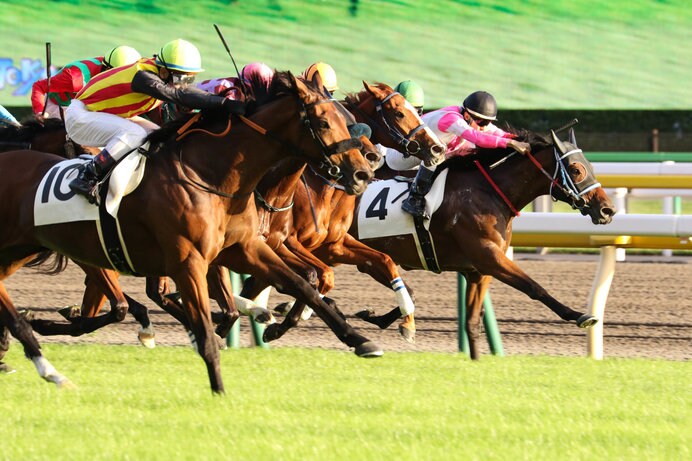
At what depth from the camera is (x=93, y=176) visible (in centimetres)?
611

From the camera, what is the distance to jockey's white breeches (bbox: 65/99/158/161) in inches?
242

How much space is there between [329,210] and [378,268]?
531 mm

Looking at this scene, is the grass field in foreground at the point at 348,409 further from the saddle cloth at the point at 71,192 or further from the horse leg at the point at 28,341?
the saddle cloth at the point at 71,192

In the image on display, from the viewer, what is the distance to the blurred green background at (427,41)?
60.7ft

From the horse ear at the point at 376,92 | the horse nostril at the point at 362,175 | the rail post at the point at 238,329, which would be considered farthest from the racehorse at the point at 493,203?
the horse nostril at the point at 362,175

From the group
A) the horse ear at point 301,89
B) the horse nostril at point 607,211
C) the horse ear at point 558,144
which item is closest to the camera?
the horse ear at point 301,89

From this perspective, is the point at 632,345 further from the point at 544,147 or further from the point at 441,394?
the point at 441,394

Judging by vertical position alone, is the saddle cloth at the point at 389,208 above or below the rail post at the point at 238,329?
above

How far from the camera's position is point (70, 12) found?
19422 mm

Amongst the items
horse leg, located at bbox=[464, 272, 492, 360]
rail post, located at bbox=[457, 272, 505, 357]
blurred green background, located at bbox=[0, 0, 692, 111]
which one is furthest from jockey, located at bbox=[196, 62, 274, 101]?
blurred green background, located at bbox=[0, 0, 692, 111]

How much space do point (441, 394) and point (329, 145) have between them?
47.3 inches

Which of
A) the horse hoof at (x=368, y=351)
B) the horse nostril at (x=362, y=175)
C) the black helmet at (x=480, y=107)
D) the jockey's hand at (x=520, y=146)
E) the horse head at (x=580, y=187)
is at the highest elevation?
the black helmet at (x=480, y=107)

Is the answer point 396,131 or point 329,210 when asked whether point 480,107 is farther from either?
point 329,210

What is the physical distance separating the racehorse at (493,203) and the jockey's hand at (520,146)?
0.13ft
